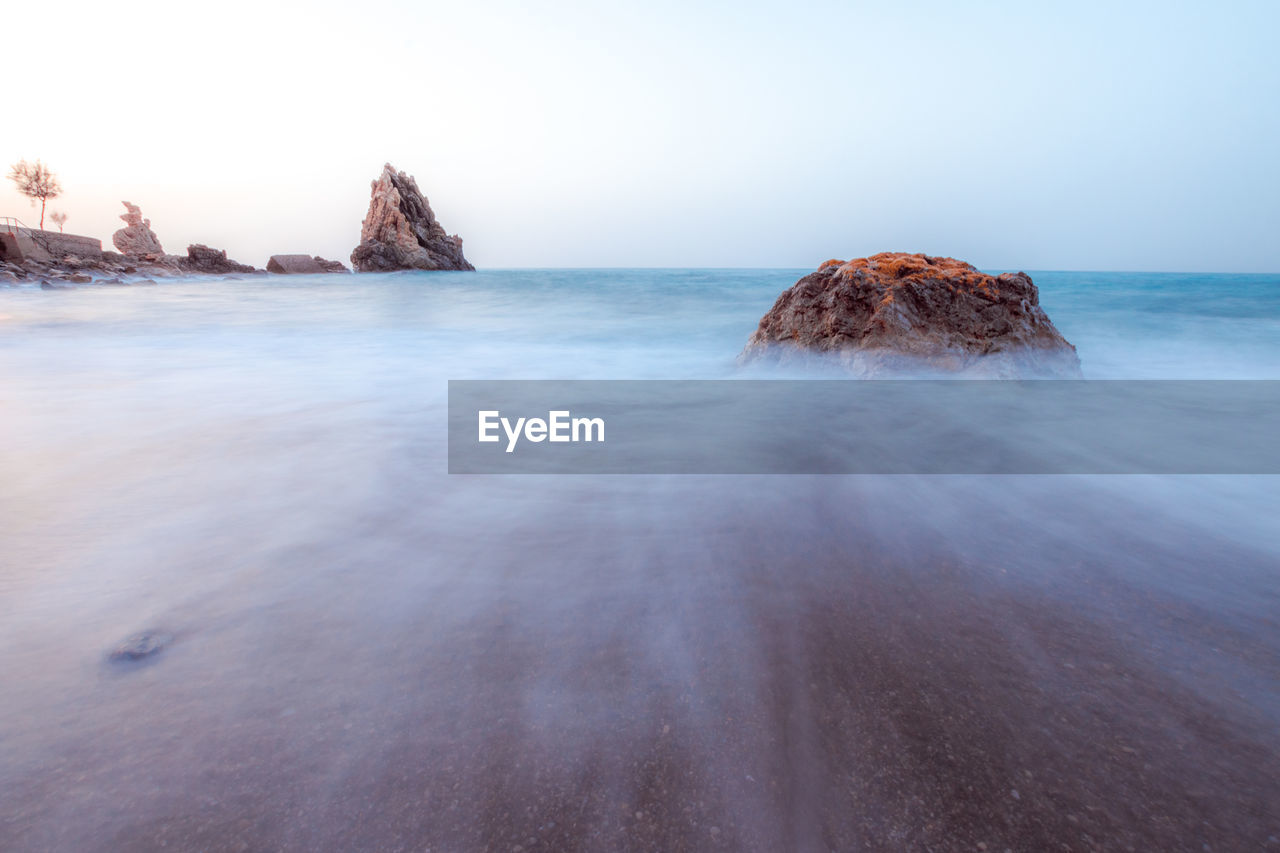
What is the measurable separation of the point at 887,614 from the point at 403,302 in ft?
73.9

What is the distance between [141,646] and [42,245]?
4131cm

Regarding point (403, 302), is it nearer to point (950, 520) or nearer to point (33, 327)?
point (33, 327)

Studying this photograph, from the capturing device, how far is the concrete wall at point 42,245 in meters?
26.2

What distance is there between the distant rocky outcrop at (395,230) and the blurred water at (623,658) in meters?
56.5

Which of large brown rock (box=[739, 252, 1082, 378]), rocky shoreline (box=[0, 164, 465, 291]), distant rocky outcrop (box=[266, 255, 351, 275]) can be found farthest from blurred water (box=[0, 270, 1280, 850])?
distant rocky outcrop (box=[266, 255, 351, 275])

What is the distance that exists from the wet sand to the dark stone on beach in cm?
4

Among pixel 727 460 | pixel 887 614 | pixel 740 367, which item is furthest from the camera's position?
pixel 740 367

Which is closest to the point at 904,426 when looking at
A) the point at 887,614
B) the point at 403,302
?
the point at 887,614

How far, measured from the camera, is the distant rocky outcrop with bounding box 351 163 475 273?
176 ft

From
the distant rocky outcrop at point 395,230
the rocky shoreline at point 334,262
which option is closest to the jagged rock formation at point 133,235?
the rocky shoreline at point 334,262

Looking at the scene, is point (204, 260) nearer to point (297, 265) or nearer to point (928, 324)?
point (297, 265)

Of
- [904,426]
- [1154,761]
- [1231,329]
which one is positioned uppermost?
[1231,329]

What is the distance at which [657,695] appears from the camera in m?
1.76

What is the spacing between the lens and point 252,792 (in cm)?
142
